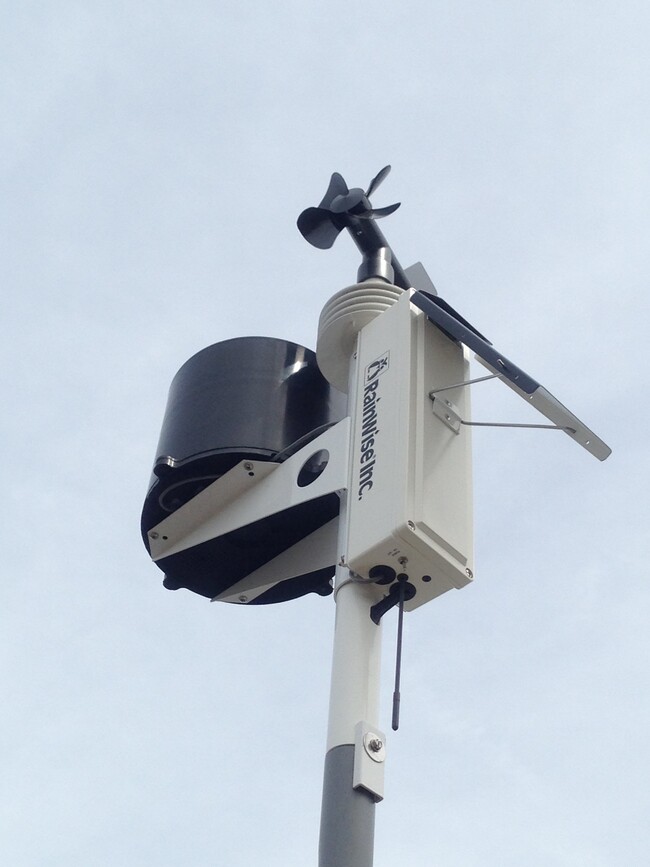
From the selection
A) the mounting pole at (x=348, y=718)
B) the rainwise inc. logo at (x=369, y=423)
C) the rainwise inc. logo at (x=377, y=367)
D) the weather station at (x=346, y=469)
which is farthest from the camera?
the rainwise inc. logo at (x=377, y=367)

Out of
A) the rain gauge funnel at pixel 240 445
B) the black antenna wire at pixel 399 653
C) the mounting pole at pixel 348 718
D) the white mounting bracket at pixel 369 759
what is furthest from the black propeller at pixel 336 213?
the white mounting bracket at pixel 369 759

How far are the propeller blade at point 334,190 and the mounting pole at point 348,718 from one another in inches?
98.0

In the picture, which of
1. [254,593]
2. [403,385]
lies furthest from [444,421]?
[254,593]

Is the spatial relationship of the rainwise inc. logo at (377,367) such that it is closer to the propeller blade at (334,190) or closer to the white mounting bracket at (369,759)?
the propeller blade at (334,190)

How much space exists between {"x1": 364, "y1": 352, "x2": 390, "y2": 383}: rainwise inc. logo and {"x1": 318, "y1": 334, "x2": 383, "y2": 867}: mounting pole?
29.9 inches

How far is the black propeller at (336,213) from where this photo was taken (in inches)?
316

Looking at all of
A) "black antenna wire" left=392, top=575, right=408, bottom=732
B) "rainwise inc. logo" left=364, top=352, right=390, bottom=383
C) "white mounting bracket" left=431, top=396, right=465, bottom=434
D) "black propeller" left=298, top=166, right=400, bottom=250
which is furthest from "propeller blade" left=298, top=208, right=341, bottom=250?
"black antenna wire" left=392, top=575, right=408, bottom=732

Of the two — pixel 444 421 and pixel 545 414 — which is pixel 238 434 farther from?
pixel 545 414

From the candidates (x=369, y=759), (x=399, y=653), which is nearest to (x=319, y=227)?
(x=399, y=653)

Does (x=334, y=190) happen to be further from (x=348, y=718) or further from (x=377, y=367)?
(x=348, y=718)

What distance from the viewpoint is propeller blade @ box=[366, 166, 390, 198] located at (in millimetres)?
8289

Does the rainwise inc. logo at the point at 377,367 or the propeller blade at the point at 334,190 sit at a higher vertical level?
the propeller blade at the point at 334,190

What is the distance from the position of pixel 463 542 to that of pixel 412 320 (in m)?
1.36

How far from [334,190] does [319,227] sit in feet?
1.06
